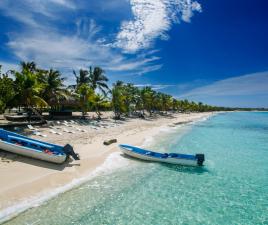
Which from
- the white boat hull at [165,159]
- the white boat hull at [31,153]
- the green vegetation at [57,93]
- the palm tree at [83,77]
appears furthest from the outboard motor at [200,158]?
the palm tree at [83,77]

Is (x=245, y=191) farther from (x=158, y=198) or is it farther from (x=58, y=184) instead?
(x=58, y=184)

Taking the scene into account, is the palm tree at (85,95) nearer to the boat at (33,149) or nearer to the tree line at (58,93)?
the tree line at (58,93)

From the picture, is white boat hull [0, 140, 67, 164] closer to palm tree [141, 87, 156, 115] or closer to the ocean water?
the ocean water

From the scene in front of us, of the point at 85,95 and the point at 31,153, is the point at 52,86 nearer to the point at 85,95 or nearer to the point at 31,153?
the point at 85,95

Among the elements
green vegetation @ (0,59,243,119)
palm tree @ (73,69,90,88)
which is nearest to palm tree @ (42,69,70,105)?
green vegetation @ (0,59,243,119)

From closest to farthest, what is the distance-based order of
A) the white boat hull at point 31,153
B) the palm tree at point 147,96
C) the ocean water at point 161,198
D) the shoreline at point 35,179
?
the ocean water at point 161,198 < the shoreline at point 35,179 < the white boat hull at point 31,153 < the palm tree at point 147,96

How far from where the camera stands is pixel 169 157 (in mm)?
14641

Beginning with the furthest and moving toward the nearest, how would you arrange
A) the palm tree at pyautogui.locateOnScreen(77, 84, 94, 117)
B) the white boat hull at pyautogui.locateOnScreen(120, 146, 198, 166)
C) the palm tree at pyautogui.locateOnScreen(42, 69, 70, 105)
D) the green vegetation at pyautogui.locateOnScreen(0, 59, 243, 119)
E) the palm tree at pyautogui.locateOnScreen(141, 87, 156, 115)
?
1. the palm tree at pyautogui.locateOnScreen(141, 87, 156, 115)
2. the palm tree at pyautogui.locateOnScreen(77, 84, 94, 117)
3. the palm tree at pyautogui.locateOnScreen(42, 69, 70, 105)
4. the green vegetation at pyautogui.locateOnScreen(0, 59, 243, 119)
5. the white boat hull at pyautogui.locateOnScreen(120, 146, 198, 166)

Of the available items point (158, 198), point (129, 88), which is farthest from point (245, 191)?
point (129, 88)

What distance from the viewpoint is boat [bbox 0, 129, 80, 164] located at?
1209cm

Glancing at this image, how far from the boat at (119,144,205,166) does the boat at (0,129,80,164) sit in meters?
4.35

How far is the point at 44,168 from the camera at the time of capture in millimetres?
11531

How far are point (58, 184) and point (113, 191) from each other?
8.63 feet

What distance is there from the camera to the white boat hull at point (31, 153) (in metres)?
12.0
